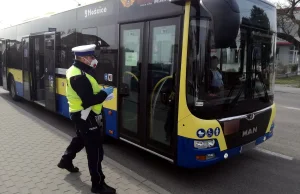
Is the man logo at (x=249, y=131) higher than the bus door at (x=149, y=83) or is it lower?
lower

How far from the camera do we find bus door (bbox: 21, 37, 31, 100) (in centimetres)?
874

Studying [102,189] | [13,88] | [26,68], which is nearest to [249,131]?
[102,189]

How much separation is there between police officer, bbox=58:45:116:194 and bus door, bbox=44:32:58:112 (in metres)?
3.75

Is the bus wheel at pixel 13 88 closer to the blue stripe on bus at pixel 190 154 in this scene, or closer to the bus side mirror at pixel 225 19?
the blue stripe on bus at pixel 190 154

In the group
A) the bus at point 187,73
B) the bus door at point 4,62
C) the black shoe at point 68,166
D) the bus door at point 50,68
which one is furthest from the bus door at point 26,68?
the black shoe at point 68,166

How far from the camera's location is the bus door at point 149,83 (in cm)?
404

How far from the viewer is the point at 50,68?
7363 millimetres

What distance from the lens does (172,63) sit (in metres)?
3.98

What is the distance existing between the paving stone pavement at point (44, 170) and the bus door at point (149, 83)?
0.61m

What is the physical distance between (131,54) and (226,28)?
1.95 m

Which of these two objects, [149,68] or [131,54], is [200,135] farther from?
[131,54]

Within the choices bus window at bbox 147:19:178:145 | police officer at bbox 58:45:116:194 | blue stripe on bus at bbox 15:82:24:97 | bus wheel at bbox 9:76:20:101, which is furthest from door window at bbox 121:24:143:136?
bus wheel at bbox 9:76:20:101

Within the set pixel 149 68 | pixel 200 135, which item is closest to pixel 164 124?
pixel 200 135

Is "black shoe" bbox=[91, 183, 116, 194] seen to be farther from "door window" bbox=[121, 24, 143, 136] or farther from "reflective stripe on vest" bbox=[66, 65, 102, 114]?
"door window" bbox=[121, 24, 143, 136]
